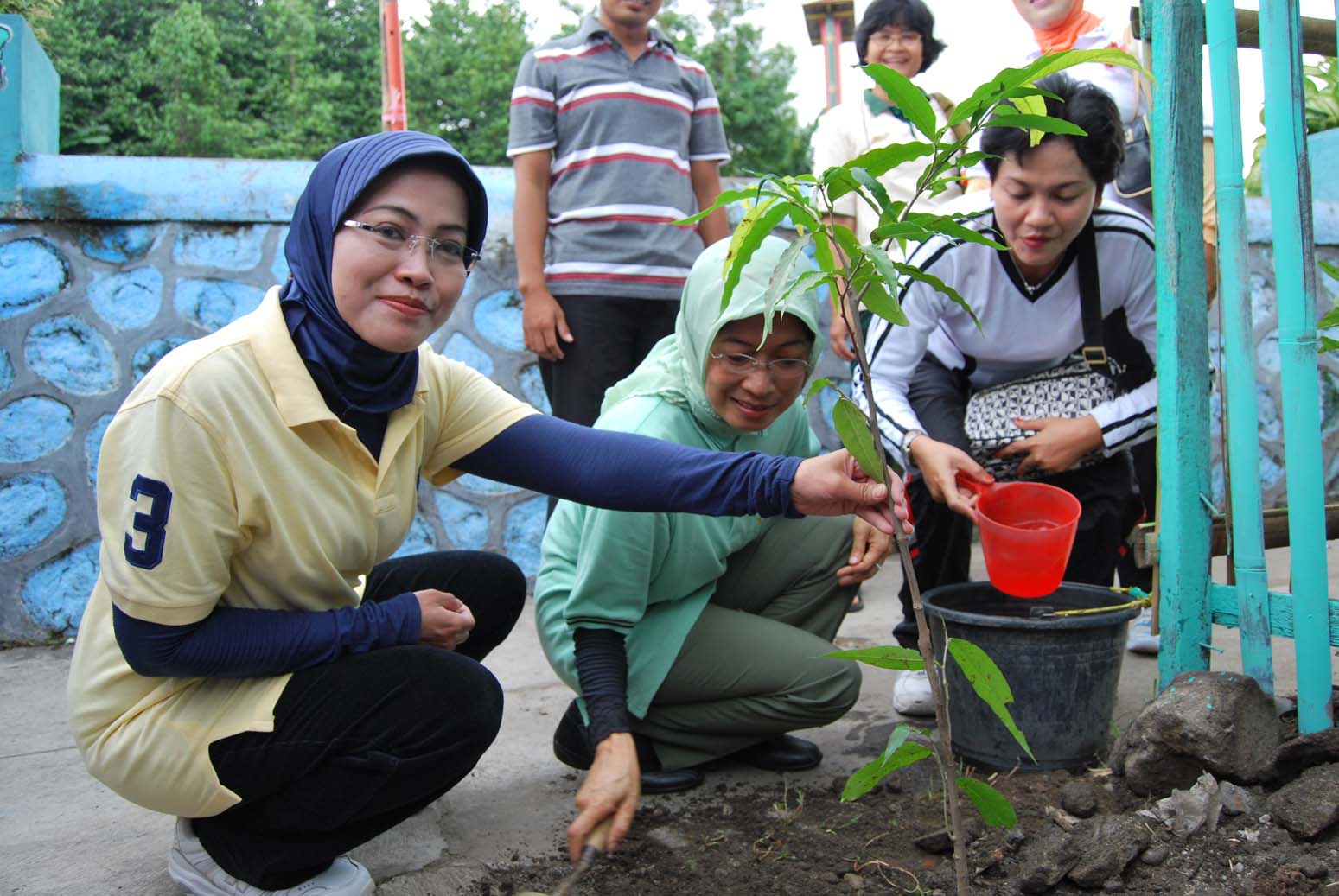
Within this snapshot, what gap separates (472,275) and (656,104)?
0.95 m

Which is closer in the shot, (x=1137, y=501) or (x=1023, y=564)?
(x=1023, y=564)

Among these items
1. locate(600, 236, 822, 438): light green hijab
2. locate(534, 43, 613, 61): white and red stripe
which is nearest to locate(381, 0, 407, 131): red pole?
locate(534, 43, 613, 61): white and red stripe

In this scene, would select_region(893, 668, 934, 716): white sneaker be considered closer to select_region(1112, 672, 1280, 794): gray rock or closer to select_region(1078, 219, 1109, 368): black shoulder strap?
select_region(1112, 672, 1280, 794): gray rock

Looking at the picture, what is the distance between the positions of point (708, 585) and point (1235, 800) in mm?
988

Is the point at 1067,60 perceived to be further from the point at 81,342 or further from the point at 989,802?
the point at 81,342

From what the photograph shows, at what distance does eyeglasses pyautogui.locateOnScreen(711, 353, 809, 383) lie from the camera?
6.47 ft

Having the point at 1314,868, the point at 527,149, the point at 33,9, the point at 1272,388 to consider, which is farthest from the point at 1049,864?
the point at 33,9

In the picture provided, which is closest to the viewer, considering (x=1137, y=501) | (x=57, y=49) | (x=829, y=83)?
(x=1137, y=501)

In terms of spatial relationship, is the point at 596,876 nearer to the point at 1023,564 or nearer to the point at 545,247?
the point at 1023,564

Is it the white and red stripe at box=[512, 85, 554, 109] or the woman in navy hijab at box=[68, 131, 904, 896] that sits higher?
the white and red stripe at box=[512, 85, 554, 109]

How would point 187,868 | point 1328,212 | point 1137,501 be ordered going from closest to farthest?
point 187,868, point 1137,501, point 1328,212

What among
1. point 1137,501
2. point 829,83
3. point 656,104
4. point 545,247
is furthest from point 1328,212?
point 829,83

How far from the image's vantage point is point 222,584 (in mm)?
1488

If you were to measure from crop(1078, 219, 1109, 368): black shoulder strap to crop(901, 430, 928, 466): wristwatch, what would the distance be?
0.42 metres
